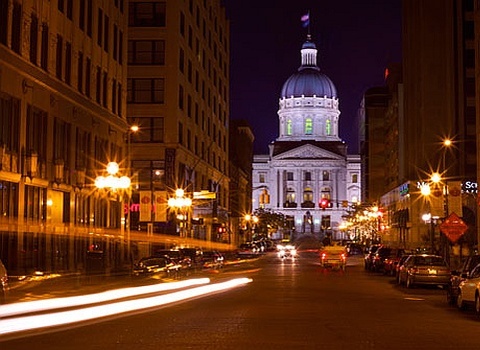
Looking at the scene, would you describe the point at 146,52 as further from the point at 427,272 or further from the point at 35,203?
the point at 427,272

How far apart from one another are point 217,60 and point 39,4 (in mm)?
58588

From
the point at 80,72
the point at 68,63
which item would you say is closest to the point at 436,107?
the point at 80,72

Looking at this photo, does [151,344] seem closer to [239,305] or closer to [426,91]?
[239,305]

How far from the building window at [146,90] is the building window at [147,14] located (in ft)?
15.7

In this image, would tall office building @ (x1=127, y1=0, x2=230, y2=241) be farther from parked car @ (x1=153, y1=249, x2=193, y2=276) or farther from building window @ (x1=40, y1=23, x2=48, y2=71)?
Result: building window @ (x1=40, y1=23, x2=48, y2=71)

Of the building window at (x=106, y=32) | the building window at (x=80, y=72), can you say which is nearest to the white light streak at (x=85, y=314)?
the building window at (x=80, y=72)

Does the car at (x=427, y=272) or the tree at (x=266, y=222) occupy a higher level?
the tree at (x=266, y=222)

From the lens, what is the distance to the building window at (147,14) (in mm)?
74812

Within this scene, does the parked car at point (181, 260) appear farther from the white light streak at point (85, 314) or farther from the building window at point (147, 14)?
the building window at point (147, 14)

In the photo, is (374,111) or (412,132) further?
(374,111)

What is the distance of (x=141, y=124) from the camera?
74875mm

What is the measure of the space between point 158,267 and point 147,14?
37808 mm

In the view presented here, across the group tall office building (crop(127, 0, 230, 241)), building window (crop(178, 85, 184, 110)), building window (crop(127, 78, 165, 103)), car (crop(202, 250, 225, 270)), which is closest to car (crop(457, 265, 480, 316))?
Result: car (crop(202, 250, 225, 270))

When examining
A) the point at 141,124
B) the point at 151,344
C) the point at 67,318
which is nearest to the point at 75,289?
the point at 67,318
